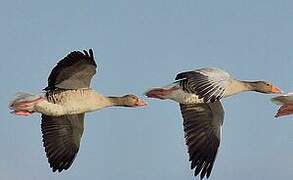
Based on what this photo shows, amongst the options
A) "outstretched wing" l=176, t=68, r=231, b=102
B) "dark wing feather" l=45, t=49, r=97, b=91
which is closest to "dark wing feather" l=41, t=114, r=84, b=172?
"dark wing feather" l=45, t=49, r=97, b=91

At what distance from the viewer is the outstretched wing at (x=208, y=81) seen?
655 inches

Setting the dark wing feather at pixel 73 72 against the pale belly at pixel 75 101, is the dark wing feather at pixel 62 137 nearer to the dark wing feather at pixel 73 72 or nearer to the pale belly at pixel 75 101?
the pale belly at pixel 75 101

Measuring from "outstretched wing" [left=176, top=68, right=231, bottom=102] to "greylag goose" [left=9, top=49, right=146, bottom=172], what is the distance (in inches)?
65.3

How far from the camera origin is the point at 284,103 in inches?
744

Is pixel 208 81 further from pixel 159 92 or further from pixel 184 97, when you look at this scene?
pixel 159 92

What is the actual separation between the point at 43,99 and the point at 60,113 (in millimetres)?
422

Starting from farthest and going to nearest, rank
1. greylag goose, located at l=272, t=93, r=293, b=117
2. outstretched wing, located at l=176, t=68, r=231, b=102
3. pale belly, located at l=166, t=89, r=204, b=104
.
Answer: pale belly, located at l=166, t=89, r=204, b=104, greylag goose, located at l=272, t=93, r=293, b=117, outstretched wing, located at l=176, t=68, r=231, b=102

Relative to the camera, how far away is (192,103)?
19.2 m

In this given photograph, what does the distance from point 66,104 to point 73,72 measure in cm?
73

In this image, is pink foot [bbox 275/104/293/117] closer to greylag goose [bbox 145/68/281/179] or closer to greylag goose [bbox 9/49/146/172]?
greylag goose [bbox 145/68/281/179]

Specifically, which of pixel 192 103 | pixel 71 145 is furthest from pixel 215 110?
pixel 71 145

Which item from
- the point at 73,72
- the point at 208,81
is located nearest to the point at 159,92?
the point at 73,72

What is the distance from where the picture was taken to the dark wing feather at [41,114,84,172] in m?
19.2

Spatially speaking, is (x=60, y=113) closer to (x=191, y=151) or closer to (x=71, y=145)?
(x=71, y=145)
